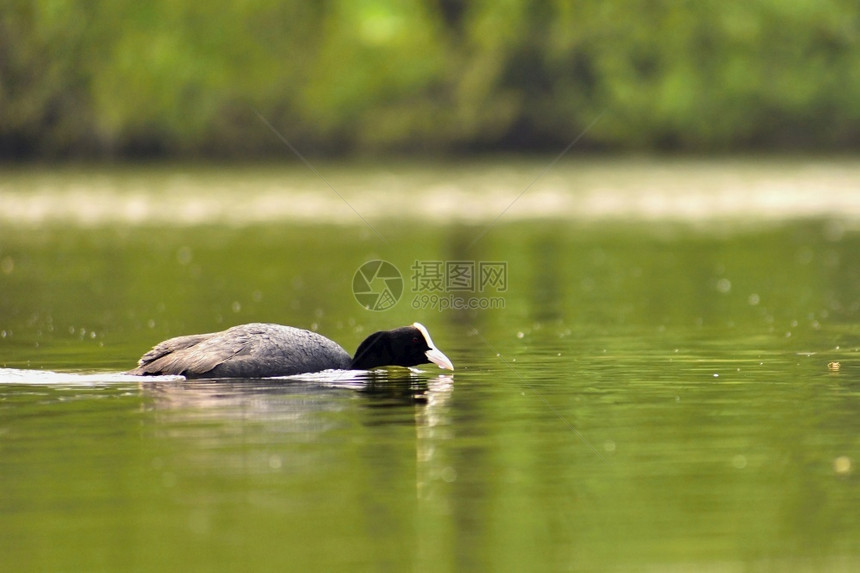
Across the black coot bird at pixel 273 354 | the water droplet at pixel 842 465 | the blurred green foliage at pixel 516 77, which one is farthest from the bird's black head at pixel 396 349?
the blurred green foliage at pixel 516 77

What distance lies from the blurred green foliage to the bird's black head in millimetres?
54470

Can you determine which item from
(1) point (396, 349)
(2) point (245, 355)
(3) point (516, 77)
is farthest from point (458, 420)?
(3) point (516, 77)

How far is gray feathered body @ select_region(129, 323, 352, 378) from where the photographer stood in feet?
47.7

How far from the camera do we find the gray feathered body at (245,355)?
1454 centimetres

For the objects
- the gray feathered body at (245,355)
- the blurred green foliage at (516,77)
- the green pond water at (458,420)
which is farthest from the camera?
the blurred green foliage at (516,77)

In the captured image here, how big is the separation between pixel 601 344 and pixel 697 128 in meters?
54.6

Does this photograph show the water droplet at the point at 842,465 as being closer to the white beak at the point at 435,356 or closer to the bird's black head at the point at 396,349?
the white beak at the point at 435,356

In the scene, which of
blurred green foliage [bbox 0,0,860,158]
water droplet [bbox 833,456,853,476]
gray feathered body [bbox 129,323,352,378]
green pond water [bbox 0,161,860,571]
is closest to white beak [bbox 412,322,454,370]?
green pond water [bbox 0,161,860,571]

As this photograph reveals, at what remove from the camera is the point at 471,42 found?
70.7 meters

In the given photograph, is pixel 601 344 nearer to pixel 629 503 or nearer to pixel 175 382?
pixel 175 382

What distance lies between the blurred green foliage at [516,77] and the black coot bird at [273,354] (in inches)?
2141

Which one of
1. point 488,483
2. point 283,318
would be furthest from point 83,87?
point 488,483

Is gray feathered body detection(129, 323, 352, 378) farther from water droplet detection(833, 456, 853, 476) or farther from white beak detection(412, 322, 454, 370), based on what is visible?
water droplet detection(833, 456, 853, 476)

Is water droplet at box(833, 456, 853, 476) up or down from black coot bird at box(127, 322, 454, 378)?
down
